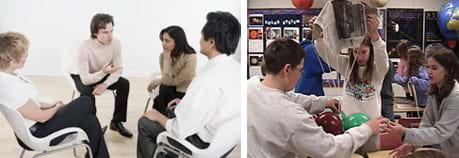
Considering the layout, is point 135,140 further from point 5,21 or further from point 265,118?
point 5,21

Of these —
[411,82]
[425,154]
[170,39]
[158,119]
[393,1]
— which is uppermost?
[393,1]

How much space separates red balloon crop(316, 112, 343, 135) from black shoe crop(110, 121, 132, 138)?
2.38 ft

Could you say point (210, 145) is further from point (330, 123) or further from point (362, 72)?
point (362, 72)

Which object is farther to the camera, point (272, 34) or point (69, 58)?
point (272, 34)

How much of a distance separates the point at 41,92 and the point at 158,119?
1.45ft

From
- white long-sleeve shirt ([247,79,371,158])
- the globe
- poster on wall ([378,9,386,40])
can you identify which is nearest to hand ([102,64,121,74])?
white long-sleeve shirt ([247,79,371,158])

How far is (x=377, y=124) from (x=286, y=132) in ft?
1.24

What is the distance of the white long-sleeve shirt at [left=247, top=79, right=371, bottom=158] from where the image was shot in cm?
185

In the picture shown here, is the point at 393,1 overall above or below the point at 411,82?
above

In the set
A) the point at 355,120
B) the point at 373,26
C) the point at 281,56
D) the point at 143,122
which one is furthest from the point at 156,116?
the point at 373,26

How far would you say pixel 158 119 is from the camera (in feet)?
6.36

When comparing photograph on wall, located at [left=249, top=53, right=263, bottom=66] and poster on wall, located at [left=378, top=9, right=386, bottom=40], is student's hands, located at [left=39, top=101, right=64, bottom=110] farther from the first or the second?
poster on wall, located at [left=378, top=9, right=386, bottom=40]

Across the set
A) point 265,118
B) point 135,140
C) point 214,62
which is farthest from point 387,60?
point 135,140

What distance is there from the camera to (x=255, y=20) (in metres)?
2.04
